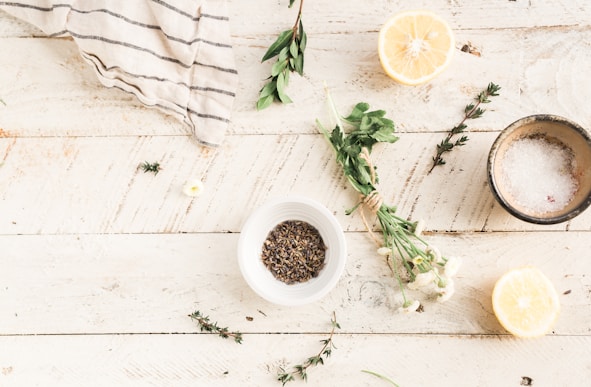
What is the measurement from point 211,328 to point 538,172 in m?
A: 0.83

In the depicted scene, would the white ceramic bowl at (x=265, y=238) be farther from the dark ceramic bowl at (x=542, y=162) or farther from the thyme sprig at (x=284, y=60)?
the dark ceramic bowl at (x=542, y=162)

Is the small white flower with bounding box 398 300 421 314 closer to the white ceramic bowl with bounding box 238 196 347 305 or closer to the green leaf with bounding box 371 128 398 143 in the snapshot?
the white ceramic bowl with bounding box 238 196 347 305

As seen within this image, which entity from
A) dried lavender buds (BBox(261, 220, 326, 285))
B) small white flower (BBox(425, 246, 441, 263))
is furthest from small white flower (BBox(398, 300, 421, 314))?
dried lavender buds (BBox(261, 220, 326, 285))

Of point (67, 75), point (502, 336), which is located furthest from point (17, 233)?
point (502, 336)

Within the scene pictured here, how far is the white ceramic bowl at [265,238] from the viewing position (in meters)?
1.26

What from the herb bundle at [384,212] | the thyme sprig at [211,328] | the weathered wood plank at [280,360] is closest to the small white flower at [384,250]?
the herb bundle at [384,212]

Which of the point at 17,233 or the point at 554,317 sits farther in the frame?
the point at 17,233

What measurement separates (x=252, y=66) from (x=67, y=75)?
0.45 metres

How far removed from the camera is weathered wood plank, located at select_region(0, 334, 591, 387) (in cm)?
135

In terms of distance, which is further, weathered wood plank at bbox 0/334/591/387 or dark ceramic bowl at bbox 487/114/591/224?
weathered wood plank at bbox 0/334/591/387

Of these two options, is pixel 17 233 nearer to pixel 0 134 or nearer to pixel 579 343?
pixel 0 134

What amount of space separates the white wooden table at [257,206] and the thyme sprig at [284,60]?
0.12 feet

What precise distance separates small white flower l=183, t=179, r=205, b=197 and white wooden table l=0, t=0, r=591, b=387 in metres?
0.03

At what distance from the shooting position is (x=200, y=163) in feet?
4.51
